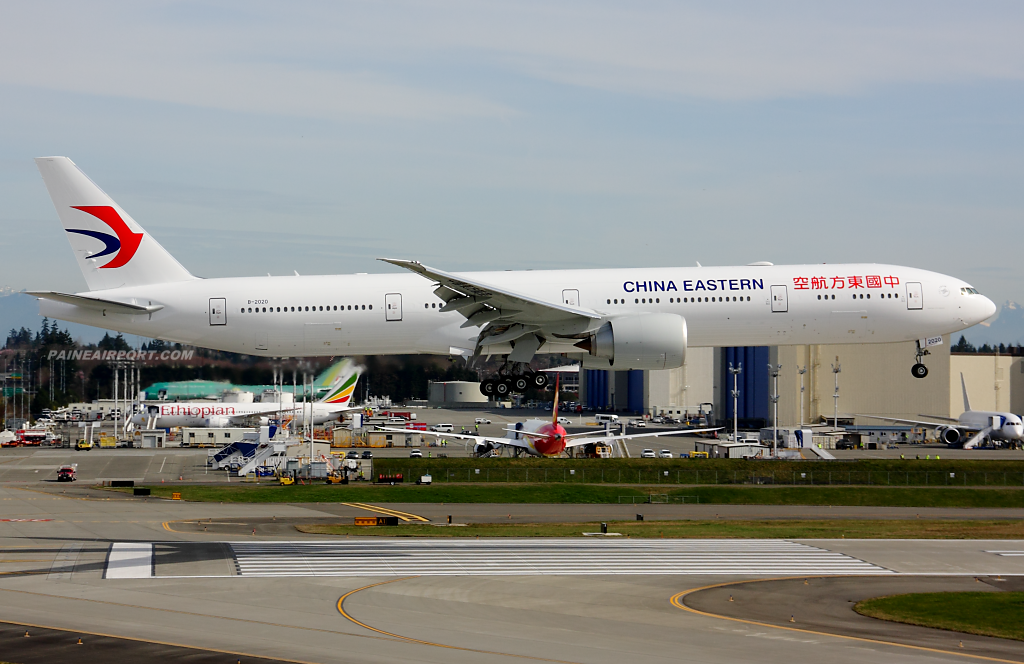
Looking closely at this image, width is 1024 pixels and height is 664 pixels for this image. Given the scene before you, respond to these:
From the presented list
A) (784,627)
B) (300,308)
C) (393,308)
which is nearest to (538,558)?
(393,308)

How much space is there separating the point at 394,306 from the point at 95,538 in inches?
713

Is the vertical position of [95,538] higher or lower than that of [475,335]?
lower

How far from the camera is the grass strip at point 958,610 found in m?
28.6

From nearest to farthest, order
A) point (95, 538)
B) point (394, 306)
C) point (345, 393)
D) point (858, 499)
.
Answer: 1. point (394, 306)
2. point (95, 538)
3. point (858, 499)
4. point (345, 393)

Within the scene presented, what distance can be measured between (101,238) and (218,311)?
600cm

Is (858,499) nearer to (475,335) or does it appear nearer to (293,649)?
(475,335)

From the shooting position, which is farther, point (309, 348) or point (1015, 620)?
point (309, 348)

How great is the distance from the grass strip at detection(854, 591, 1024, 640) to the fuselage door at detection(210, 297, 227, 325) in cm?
2477

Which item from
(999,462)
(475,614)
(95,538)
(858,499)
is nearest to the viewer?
(475,614)

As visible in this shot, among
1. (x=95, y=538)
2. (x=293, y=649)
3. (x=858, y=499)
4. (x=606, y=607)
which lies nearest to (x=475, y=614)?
(x=606, y=607)

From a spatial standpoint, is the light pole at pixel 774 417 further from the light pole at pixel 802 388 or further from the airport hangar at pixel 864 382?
the airport hangar at pixel 864 382

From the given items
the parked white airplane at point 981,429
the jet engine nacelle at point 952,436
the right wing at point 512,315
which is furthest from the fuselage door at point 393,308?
the jet engine nacelle at point 952,436

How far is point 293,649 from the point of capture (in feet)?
80.1

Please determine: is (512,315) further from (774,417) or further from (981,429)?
(981,429)
